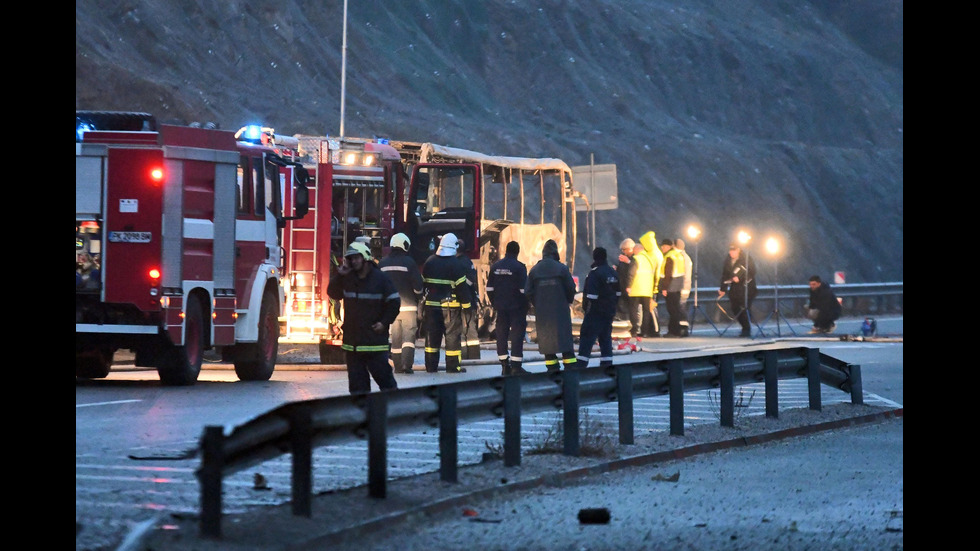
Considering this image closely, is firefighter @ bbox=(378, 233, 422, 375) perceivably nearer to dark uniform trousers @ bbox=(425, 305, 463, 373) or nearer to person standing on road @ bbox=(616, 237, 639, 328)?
dark uniform trousers @ bbox=(425, 305, 463, 373)

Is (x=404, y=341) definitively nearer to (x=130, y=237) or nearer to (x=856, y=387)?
(x=130, y=237)

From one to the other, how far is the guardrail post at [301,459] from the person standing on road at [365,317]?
527 cm

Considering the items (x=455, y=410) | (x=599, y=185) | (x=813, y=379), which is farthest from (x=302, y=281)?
(x=455, y=410)

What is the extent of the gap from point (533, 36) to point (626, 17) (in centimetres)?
809

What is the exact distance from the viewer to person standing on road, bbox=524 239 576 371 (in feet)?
63.4

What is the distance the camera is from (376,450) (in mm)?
9812

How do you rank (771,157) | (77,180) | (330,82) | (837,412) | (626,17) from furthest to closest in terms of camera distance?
(626,17)
(771,157)
(330,82)
(77,180)
(837,412)

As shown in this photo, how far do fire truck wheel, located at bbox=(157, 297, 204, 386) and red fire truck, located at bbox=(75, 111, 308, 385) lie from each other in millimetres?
12

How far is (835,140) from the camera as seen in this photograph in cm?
7756

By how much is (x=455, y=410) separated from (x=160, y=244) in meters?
8.27

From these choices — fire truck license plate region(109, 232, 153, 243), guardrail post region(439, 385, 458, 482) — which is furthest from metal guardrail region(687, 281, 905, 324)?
guardrail post region(439, 385, 458, 482)

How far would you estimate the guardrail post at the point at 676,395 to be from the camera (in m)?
13.8

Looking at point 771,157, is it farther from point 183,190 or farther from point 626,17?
point 183,190
